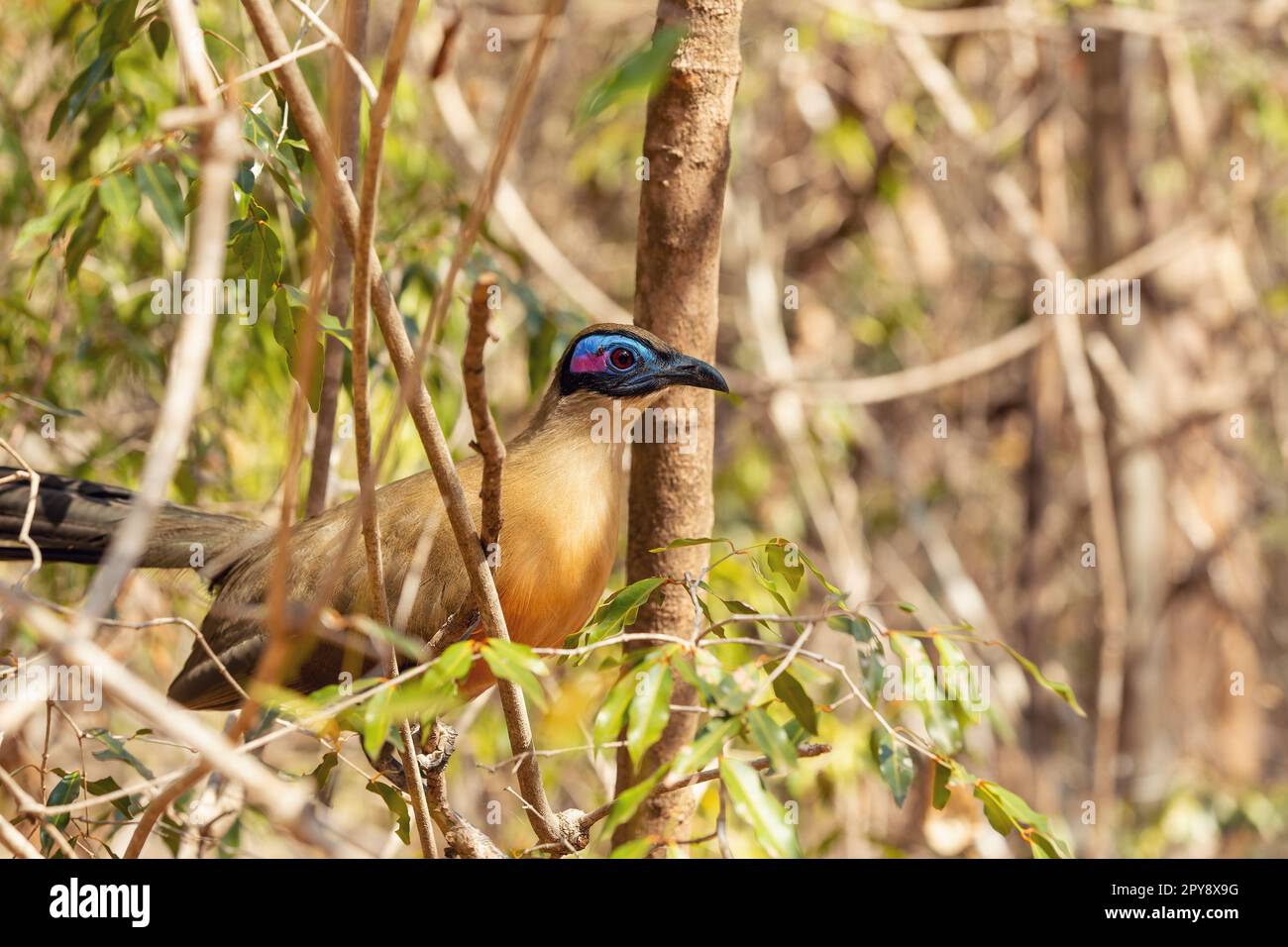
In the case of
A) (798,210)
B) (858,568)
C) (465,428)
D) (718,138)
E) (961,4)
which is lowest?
(858,568)

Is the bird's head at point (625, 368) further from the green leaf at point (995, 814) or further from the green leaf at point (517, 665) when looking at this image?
the green leaf at point (517, 665)

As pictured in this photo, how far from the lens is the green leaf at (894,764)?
2301 millimetres

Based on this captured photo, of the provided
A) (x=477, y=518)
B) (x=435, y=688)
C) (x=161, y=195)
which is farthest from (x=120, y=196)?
(x=435, y=688)

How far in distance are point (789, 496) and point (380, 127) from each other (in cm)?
707

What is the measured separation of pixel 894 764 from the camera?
2328 millimetres

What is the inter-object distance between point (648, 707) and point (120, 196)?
155cm

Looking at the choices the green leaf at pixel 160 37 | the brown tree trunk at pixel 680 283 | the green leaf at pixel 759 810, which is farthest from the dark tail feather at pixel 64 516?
the green leaf at pixel 759 810

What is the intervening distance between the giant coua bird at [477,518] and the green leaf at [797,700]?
0.65 meters

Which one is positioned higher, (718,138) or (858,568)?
(718,138)

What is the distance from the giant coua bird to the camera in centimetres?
291

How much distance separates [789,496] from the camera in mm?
8430

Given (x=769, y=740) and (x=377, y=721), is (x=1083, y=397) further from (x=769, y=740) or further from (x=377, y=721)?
(x=377, y=721)
